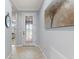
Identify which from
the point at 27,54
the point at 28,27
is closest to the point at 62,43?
the point at 27,54

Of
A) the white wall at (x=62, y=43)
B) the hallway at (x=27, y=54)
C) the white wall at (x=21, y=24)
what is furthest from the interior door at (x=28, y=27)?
the white wall at (x=62, y=43)

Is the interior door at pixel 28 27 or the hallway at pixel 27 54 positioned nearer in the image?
the hallway at pixel 27 54

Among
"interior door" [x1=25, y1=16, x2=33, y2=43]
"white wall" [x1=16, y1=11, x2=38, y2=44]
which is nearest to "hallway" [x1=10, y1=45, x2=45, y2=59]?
"white wall" [x1=16, y1=11, x2=38, y2=44]

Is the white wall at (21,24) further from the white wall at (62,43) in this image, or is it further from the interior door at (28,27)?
the white wall at (62,43)

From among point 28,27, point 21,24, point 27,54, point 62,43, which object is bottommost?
point 27,54

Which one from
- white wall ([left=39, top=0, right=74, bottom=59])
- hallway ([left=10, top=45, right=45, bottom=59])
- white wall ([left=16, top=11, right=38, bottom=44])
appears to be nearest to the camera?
white wall ([left=39, top=0, right=74, bottom=59])

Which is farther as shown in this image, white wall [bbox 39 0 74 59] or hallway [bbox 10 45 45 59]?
hallway [bbox 10 45 45 59]

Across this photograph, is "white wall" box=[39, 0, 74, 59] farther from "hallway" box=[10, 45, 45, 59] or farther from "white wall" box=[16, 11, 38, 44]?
"white wall" box=[16, 11, 38, 44]

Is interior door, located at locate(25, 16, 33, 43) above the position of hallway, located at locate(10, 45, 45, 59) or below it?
above

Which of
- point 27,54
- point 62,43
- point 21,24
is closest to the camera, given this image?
point 62,43

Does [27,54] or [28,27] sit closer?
[27,54]

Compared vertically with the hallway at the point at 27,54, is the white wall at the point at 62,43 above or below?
above

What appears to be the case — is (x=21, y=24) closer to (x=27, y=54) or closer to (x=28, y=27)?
(x=28, y=27)
